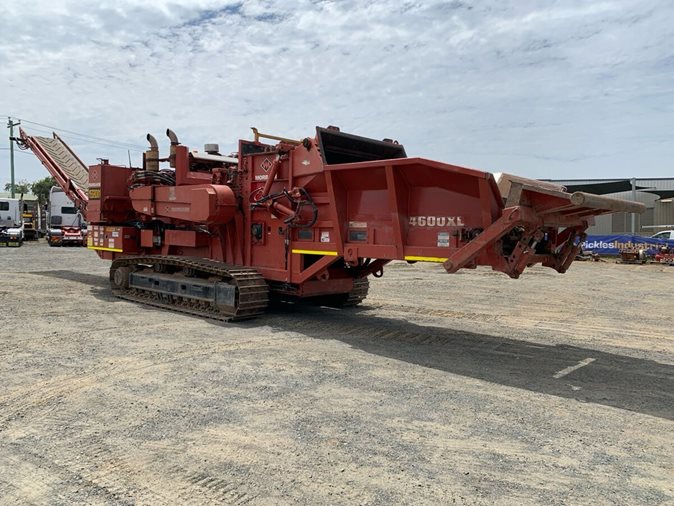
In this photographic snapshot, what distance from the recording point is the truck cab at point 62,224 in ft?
92.7

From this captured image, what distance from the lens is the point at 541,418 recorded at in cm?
446

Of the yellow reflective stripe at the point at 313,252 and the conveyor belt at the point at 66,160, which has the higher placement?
the conveyor belt at the point at 66,160

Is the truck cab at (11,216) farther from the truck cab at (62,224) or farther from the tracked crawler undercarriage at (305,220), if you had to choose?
the tracked crawler undercarriage at (305,220)

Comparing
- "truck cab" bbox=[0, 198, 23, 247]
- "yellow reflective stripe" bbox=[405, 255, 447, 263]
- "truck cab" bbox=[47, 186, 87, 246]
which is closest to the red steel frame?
"yellow reflective stripe" bbox=[405, 255, 447, 263]

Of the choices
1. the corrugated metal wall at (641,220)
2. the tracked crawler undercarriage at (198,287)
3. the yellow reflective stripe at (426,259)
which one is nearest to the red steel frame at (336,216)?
the yellow reflective stripe at (426,259)

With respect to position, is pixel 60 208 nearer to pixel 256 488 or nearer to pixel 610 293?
pixel 610 293

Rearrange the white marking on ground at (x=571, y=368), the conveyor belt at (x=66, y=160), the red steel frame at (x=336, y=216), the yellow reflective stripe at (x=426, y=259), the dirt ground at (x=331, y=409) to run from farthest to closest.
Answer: the conveyor belt at (x=66, y=160) → the yellow reflective stripe at (x=426, y=259) → the red steel frame at (x=336, y=216) → the white marking on ground at (x=571, y=368) → the dirt ground at (x=331, y=409)

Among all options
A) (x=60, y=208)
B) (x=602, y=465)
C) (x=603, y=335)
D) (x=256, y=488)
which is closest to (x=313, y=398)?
(x=256, y=488)

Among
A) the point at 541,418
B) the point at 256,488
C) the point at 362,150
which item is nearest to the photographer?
the point at 256,488

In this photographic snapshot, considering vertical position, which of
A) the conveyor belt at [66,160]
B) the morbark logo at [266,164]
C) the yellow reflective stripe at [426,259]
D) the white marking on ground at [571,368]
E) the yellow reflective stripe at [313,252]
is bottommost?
the white marking on ground at [571,368]

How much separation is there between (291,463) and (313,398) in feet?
4.14

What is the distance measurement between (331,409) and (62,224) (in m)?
28.2

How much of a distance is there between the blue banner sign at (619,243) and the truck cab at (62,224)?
24.9 metres

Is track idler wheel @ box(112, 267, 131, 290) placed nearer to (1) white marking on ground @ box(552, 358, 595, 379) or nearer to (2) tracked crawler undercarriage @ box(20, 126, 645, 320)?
(2) tracked crawler undercarriage @ box(20, 126, 645, 320)
